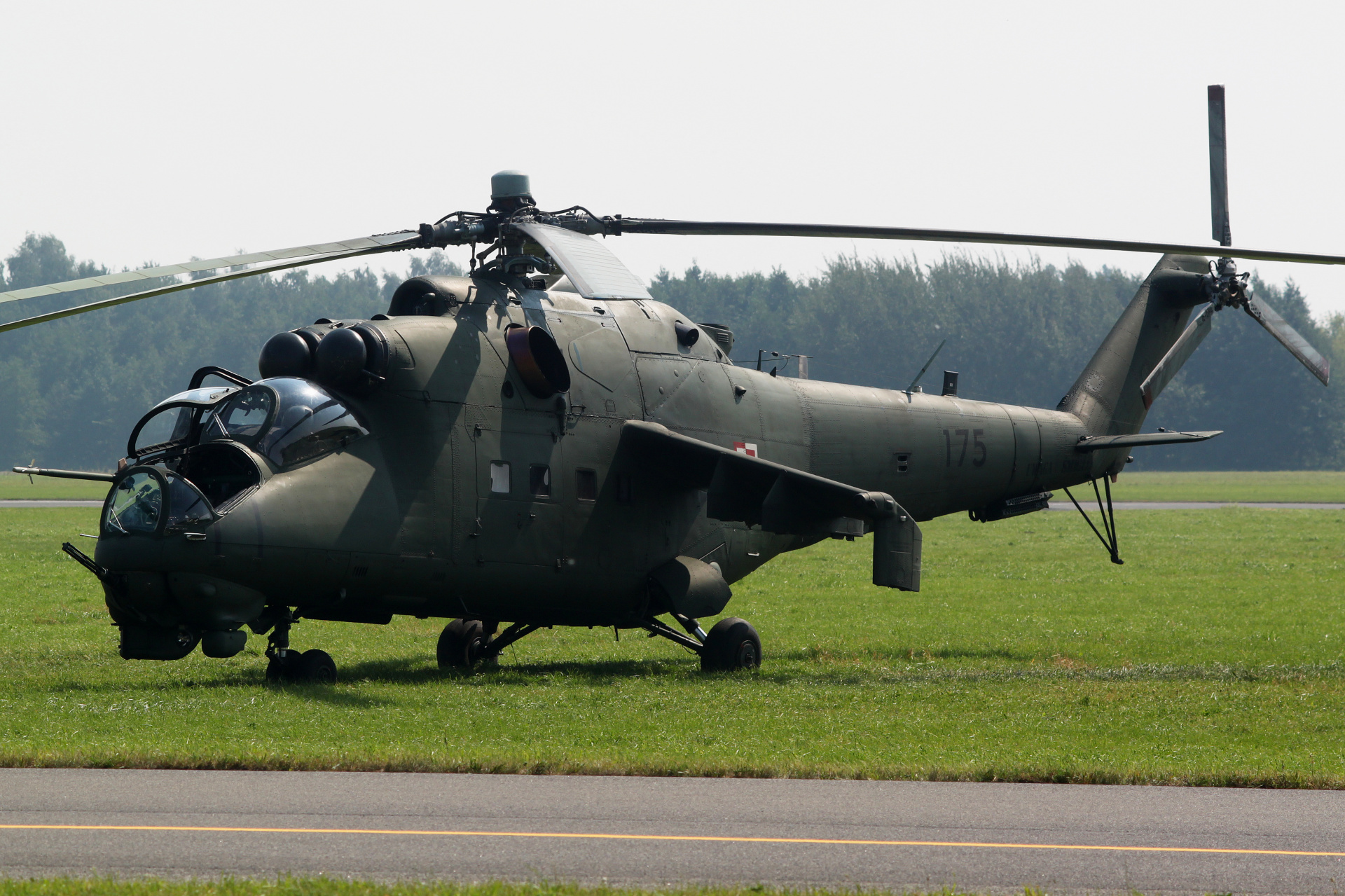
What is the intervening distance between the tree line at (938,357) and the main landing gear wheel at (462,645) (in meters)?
95.9

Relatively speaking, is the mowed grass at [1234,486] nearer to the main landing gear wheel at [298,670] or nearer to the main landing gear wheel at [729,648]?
the main landing gear wheel at [729,648]

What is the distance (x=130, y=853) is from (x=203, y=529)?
5411mm

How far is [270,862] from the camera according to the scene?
7.95 meters

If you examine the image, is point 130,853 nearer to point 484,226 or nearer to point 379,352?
point 379,352

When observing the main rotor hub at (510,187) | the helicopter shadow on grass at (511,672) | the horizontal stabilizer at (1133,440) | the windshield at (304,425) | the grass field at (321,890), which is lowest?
the helicopter shadow on grass at (511,672)

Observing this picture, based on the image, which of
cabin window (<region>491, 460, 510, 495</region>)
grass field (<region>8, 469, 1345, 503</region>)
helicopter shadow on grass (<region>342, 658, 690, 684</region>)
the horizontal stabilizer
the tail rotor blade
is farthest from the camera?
grass field (<region>8, 469, 1345, 503</region>)

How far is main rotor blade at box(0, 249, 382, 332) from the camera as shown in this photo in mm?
11852

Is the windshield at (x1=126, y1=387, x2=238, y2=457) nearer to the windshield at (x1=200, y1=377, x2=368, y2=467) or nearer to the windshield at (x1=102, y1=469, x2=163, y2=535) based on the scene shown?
the windshield at (x1=200, y1=377, x2=368, y2=467)

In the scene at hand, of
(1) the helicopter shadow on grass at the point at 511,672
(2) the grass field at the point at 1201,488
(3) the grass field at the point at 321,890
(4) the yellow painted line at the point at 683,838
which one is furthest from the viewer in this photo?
(2) the grass field at the point at 1201,488

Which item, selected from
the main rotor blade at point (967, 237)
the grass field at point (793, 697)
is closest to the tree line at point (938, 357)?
the grass field at point (793, 697)

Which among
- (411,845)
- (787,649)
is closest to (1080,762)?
(411,845)

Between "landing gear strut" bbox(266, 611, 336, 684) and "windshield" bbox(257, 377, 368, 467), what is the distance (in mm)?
1981

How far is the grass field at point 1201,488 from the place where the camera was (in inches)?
2950

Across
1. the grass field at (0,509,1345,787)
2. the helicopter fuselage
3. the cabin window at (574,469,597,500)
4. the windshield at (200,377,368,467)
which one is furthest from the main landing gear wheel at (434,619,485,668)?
the windshield at (200,377,368,467)
